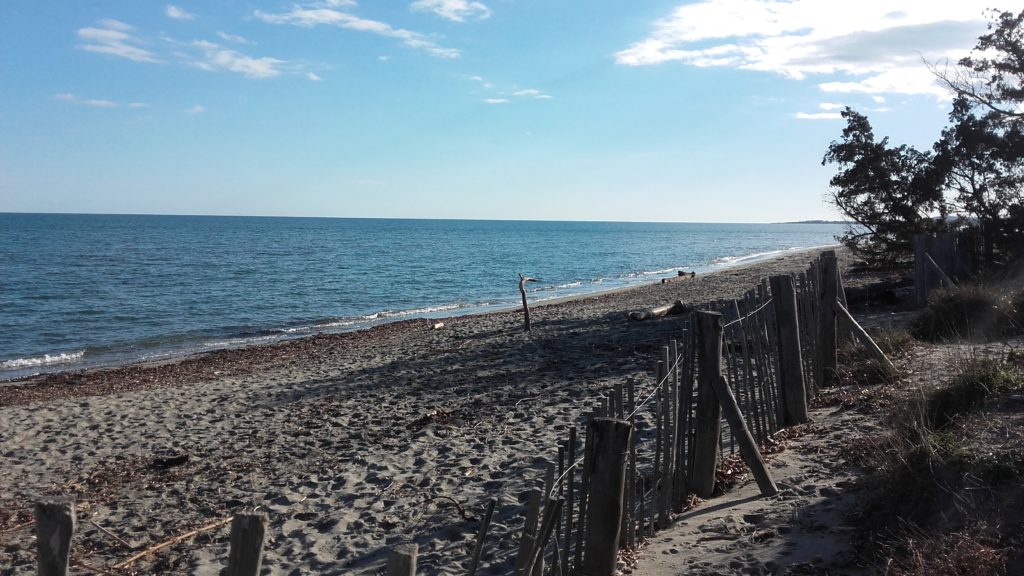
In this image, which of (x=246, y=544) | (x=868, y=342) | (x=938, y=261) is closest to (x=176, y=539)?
(x=246, y=544)

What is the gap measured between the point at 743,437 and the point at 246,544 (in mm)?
3797

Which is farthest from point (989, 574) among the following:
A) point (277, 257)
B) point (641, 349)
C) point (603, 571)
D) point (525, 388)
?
point (277, 257)

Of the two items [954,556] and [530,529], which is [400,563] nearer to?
[530,529]

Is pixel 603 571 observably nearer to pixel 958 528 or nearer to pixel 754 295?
pixel 958 528

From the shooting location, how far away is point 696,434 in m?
5.25

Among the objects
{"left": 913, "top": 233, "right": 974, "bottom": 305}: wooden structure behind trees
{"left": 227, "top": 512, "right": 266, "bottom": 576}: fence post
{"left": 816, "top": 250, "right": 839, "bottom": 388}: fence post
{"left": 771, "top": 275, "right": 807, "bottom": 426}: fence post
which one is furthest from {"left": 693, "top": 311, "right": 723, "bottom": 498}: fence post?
{"left": 913, "top": 233, "right": 974, "bottom": 305}: wooden structure behind trees

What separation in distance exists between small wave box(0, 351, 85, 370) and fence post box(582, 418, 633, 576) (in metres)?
19.0

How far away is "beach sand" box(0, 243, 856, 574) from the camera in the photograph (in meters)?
5.77

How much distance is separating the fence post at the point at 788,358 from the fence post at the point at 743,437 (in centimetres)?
170

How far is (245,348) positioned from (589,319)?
30.6 ft

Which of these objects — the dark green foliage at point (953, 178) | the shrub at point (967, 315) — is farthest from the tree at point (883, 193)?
the shrub at point (967, 315)

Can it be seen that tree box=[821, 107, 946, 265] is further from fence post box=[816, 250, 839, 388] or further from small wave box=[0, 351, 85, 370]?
small wave box=[0, 351, 85, 370]

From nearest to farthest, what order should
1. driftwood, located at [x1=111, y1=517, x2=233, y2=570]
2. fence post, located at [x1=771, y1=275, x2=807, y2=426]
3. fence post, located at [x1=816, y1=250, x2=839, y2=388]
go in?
driftwood, located at [x1=111, y1=517, x2=233, y2=570] → fence post, located at [x1=771, y1=275, x2=807, y2=426] → fence post, located at [x1=816, y1=250, x2=839, y2=388]

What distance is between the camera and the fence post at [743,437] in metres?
5.09
